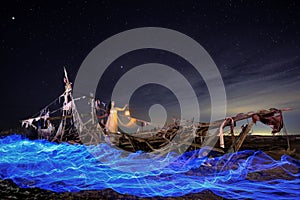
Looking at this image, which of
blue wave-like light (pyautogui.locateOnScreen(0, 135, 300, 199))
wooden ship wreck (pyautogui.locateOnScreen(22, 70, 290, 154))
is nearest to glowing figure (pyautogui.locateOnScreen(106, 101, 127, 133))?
wooden ship wreck (pyautogui.locateOnScreen(22, 70, 290, 154))

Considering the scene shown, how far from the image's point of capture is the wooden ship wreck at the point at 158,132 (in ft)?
18.6

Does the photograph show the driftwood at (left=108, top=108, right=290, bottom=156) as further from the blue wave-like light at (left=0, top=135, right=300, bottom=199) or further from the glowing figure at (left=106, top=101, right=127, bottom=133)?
the glowing figure at (left=106, top=101, right=127, bottom=133)

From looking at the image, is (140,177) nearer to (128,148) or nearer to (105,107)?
(128,148)

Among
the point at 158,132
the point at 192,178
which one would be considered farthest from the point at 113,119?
the point at 192,178

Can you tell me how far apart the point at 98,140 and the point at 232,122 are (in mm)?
6981

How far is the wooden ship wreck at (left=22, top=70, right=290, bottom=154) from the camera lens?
5668 millimetres

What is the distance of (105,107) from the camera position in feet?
42.2

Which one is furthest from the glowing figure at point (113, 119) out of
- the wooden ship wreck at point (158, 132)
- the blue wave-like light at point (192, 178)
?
the blue wave-like light at point (192, 178)

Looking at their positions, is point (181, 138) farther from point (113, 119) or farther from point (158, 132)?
point (113, 119)

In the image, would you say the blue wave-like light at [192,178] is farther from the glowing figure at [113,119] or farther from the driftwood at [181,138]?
the glowing figure at [113,119]

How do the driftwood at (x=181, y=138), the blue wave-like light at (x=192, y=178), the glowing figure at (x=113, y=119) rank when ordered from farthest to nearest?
1. the glowing figure at (x=113, y=119)
2. the driftwood at (x=181, y=138)
3. the blue wave-like light at (x=192, y=178)

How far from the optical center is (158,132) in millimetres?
8445

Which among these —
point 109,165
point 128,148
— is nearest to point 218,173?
point 109,165

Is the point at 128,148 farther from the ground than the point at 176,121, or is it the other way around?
the point at 176,121
